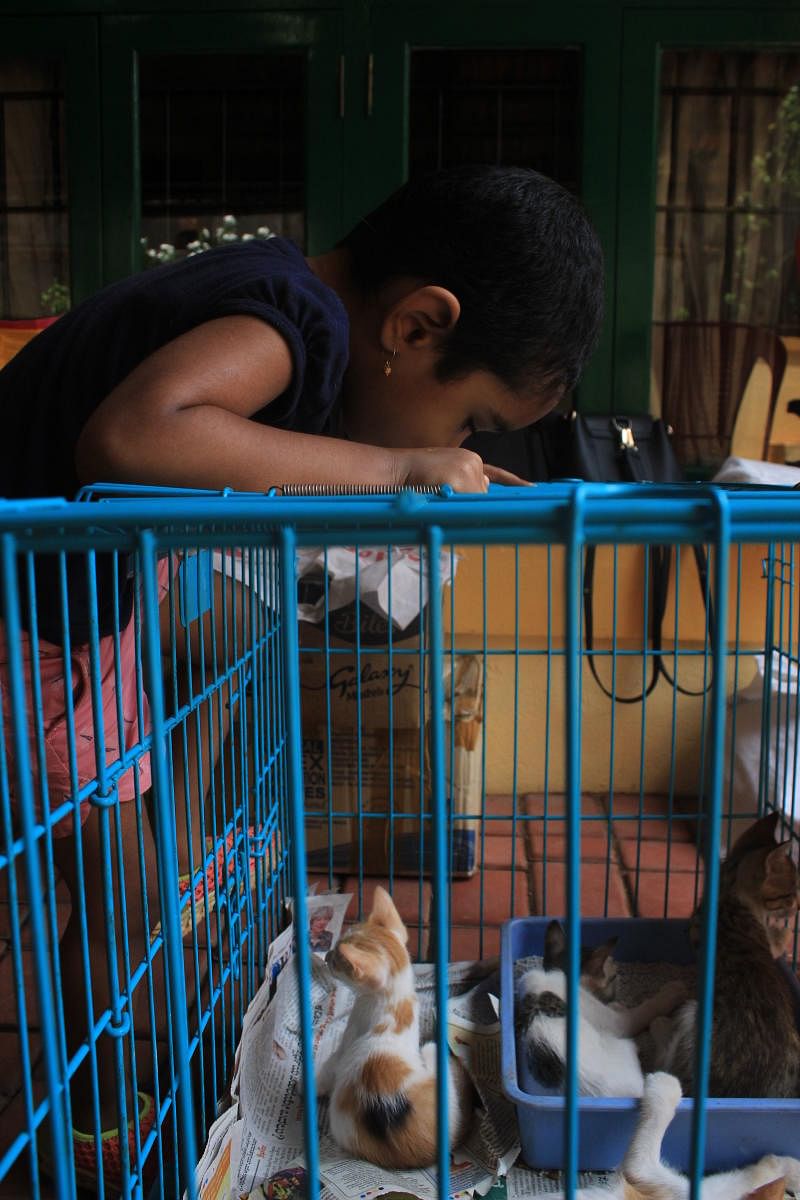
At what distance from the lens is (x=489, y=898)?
173cm

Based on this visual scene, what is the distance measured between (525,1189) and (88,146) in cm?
253

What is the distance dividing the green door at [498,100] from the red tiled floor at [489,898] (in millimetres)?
1294

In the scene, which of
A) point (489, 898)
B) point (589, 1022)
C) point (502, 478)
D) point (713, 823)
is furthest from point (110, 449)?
point (489, 898)

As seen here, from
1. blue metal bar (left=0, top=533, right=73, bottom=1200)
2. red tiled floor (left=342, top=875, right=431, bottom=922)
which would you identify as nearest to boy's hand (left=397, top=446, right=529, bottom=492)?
blue metal bar (left=0, top=533, right=73, bottom=1200)

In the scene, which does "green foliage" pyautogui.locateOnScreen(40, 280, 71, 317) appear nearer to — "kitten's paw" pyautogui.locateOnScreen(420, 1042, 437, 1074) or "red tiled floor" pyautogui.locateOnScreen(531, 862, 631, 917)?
"red tiled floor" pyautogui.locateOnScreen(531, 862, 631, 917)

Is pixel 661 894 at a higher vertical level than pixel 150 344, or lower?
lower

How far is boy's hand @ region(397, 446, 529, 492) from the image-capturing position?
77cm

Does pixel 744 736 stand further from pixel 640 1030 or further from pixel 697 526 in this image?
pixel 697 526

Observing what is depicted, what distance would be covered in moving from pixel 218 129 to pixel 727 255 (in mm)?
1402

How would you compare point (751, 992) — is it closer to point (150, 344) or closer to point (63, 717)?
point (63, 717)

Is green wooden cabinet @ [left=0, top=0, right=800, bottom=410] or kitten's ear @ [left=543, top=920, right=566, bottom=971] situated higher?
green wooden cabinet @ [left=0, top=0, right=800, bottom=410]

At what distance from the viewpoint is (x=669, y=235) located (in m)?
2.50

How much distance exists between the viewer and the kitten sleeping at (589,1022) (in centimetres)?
105

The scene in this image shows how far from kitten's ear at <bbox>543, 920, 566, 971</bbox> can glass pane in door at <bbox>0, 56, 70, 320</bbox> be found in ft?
7.09
